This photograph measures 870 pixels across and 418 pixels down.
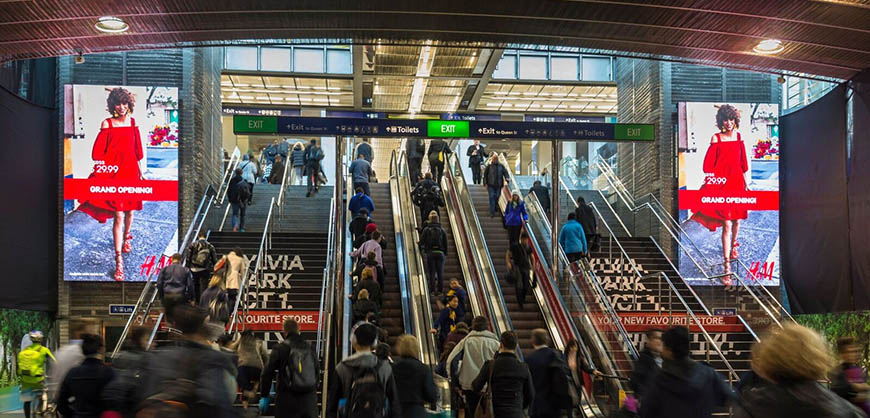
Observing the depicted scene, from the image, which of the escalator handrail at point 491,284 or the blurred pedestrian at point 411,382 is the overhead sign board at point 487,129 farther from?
the blurred pedestrian at point 411,382

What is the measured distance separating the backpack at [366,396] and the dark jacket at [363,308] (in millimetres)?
5996

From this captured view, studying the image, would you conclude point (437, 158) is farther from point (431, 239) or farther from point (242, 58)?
point (242, 58)

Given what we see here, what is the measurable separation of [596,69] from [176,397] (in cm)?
2414

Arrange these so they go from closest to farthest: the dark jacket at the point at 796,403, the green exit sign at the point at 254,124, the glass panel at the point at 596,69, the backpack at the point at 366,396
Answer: the dark jacket at the point at 796,403 → the backpack at the point at 366,396 → the green exit sign at the point at 254,124 → the glass panel at the point at 596,69

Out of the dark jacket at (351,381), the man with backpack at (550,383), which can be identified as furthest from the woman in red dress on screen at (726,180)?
the dark jacket at (351,381)

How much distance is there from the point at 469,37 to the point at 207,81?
8.84 meters

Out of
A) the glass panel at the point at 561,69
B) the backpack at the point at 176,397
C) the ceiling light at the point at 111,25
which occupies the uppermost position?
the glass panel at the point at 561,69

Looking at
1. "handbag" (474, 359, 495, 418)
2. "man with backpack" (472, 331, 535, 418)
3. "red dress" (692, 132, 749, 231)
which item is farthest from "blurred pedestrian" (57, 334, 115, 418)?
"red dress" (692, 132, 749, 231)

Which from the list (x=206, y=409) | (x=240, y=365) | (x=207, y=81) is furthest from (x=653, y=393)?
(x=207, y=81)

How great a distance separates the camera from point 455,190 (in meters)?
19.2

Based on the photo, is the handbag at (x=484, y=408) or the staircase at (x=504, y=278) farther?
the staircase at (x=504, y=278)

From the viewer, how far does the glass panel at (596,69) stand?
87.1ft

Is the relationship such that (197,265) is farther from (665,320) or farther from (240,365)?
(665,320)

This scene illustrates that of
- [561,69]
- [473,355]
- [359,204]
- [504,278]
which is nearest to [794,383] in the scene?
[473,355]
